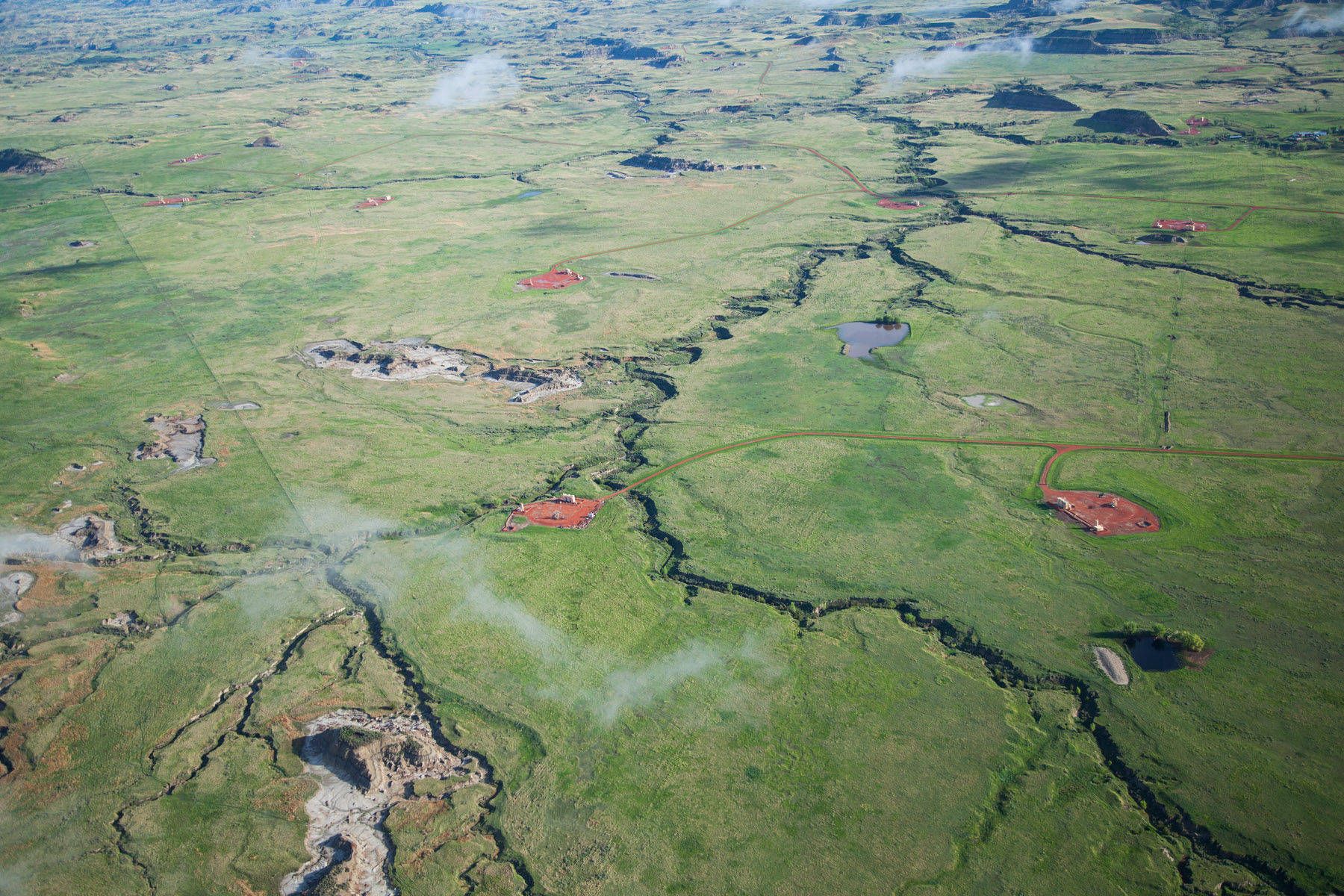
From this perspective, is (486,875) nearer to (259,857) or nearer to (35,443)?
(259,857)

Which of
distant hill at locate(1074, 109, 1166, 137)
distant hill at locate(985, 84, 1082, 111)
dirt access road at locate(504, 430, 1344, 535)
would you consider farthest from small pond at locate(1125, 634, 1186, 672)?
distant hill at locate(985, 84, 1082, 111)

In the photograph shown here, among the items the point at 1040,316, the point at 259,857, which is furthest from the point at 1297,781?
the point at 1040,316

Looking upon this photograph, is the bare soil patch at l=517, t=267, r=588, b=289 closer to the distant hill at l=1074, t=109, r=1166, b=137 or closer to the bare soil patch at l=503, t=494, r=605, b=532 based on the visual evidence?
the bare soil patch at l=503, t=494, r=605, b=532


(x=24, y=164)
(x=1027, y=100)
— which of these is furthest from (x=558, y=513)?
(x=24, y=164)

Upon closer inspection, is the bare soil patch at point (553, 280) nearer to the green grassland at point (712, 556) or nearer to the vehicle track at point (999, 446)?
the green grassland at point (712, 556)

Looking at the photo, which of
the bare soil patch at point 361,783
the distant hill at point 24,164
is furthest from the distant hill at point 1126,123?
the distant hill at point 24,164

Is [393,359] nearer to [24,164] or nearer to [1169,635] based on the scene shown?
[1169,635]
